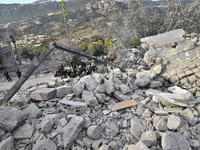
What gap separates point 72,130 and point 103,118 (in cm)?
99

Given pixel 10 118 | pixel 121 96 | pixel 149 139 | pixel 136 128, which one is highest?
pixel 10 118

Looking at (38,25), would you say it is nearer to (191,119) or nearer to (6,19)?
(6,19)

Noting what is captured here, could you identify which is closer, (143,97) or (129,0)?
(143,97)

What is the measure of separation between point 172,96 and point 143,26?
11.4 metres

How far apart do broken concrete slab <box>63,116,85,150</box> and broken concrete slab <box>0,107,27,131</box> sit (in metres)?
1.16

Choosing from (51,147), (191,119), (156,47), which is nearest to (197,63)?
(156,47)

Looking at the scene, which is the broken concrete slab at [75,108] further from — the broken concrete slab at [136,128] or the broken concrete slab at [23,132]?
the broken concrete slab at [136,128]

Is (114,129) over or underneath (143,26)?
underneath

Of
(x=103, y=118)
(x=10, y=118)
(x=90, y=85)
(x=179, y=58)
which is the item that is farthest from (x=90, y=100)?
(x=179, y=58)

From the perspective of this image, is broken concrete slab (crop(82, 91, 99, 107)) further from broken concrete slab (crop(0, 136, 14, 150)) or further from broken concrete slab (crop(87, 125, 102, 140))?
broken concrete slab (crop(0, 136, 14, 150))

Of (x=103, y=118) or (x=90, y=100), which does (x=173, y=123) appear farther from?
(x=90, y=100)

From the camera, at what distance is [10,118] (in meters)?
2.97

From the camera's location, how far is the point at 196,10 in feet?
40.4

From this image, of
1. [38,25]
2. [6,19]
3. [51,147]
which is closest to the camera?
[51,147]
